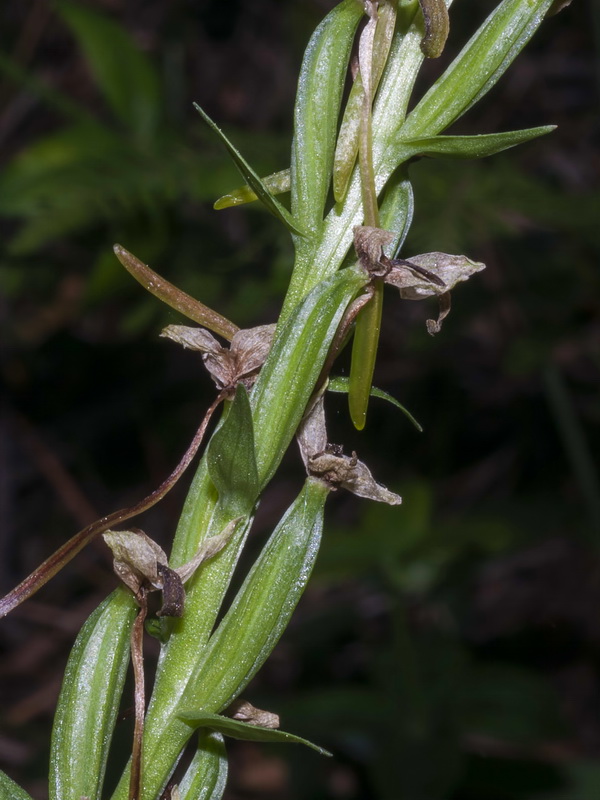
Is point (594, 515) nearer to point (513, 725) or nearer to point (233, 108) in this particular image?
point (513, 725)

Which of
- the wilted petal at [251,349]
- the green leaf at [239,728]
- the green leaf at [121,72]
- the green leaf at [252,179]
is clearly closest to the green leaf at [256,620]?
the green leaf at [239,728]

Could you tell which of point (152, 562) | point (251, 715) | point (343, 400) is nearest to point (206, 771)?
point (251, 715)

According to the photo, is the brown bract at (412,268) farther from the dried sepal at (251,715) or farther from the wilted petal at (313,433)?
the dried sepal at (251,715)

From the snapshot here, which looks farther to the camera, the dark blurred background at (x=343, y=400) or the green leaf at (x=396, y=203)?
the dark blurred background at (x=343, y=400)

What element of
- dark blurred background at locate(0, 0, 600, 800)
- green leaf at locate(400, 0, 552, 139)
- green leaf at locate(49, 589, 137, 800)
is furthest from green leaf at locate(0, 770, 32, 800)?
dark blurred background at locate(0, 0, 600, 800)

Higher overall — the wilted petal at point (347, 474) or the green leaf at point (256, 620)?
the wilted petal at point (347, 474)

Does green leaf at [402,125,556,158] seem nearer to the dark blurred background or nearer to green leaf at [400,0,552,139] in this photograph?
green leaf at [400,0,552,139]

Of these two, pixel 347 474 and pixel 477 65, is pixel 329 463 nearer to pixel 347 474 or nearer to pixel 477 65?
pixel 347 474
